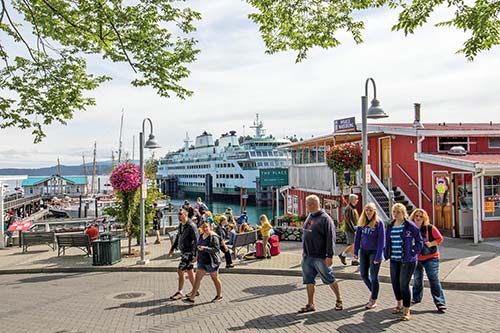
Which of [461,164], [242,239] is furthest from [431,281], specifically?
[461,164]

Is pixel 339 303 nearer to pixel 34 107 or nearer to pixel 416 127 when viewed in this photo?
pixel 34 107

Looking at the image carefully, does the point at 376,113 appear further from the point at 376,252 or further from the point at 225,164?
the point at 225,164

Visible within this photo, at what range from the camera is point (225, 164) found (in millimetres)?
78750

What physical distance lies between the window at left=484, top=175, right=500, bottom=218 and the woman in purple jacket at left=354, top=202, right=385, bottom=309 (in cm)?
889

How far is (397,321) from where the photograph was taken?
274 inches

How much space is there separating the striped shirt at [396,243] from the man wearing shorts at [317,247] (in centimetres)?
91

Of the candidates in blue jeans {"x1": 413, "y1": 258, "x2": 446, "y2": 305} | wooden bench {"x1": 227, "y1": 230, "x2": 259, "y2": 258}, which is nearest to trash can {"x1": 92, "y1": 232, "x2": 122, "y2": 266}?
wooden bench {"x1": 227, "y1": 230, "x2": 259, "y2": 258}

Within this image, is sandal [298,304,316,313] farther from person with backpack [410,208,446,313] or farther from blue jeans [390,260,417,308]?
person with backpack [410,208,446,313]

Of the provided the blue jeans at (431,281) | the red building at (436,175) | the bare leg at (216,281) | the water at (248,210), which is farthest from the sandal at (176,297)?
the water at (248,210)

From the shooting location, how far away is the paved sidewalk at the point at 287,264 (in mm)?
9953

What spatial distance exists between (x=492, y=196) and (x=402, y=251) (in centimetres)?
969

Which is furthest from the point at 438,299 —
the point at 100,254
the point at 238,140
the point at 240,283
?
the point at 238,140

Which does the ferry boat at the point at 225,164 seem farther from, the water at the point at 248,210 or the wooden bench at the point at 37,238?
the wooden bench at the point at 37,238

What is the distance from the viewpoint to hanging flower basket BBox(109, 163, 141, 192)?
1426cm
